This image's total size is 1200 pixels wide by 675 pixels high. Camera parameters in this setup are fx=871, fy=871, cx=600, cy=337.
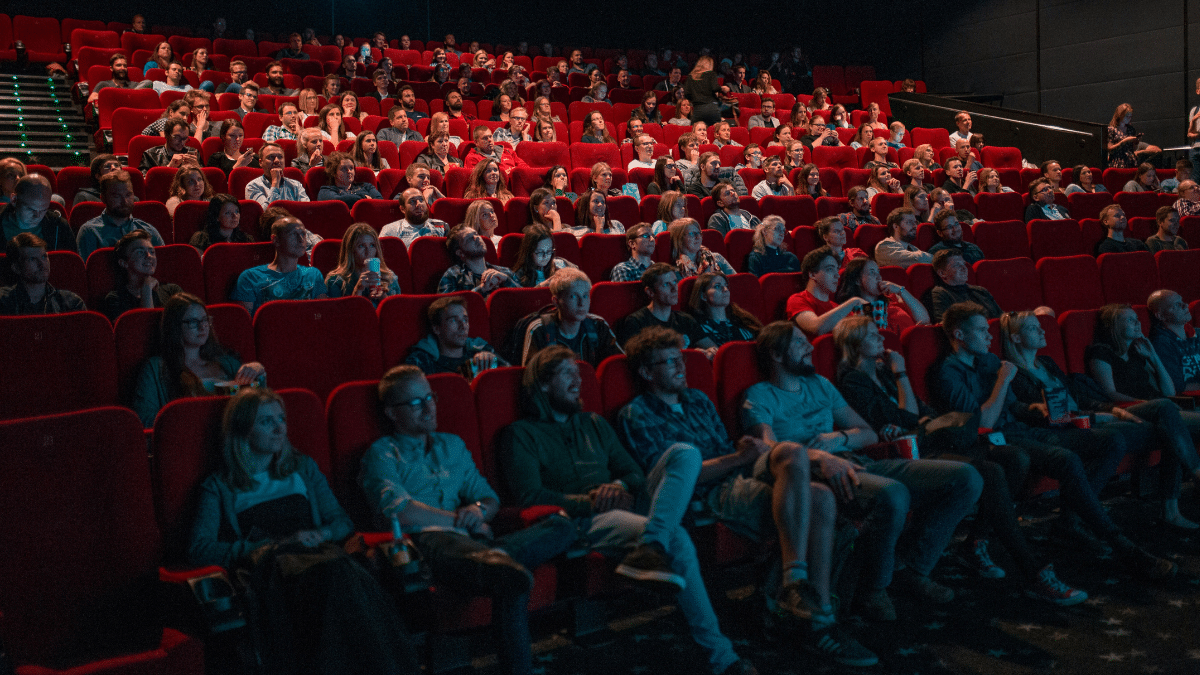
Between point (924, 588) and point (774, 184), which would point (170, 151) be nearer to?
point (774, 184)

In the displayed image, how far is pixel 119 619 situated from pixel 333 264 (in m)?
1.16

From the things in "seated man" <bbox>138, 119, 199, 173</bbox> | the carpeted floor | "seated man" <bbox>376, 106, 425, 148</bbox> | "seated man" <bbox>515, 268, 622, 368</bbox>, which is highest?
"seated man" <bbox>376, 106, 425, 148</bbox>

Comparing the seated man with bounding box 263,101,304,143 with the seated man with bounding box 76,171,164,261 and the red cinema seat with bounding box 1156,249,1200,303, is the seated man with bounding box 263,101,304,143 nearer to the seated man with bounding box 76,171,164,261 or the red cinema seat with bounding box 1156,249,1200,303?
the seated man with bounding box 76,171,164,261

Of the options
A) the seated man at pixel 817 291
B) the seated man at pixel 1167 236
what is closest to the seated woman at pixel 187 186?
the seated man at pixel 817 291

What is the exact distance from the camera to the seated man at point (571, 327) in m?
1.62

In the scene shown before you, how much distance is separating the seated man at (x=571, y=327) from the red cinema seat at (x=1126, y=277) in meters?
1.53

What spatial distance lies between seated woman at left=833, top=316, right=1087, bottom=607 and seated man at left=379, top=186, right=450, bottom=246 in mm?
1109

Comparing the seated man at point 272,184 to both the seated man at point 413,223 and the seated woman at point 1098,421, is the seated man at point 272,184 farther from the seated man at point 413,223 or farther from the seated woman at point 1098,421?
the seated woman at point 1098,421

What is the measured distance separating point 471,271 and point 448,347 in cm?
44

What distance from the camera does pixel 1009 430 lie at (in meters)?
1.62

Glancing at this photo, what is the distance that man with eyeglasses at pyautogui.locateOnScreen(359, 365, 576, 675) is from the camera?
1.01m

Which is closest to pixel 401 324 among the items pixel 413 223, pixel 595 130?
pixel 413 223

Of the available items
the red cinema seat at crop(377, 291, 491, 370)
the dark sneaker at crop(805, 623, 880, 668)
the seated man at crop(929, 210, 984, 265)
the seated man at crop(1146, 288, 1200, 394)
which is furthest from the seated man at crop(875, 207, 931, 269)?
the dark sneaker at crop(805, 623, 880, 668)

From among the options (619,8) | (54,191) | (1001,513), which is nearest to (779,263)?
(1001,513)
